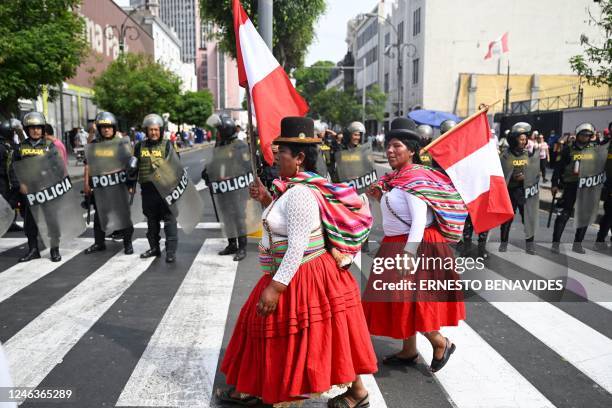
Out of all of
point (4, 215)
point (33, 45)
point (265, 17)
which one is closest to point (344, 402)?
point (4, 215)

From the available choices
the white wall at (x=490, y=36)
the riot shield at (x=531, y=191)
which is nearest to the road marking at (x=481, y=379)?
the riot shield at (x=531, y=191)

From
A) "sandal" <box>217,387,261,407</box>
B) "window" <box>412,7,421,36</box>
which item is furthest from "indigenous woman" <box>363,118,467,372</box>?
"window" <box>412,7,421,36</box>

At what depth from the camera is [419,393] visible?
3.80 metres

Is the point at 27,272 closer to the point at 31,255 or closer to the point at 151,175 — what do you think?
the point at 31,255

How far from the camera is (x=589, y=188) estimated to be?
855 centimetres

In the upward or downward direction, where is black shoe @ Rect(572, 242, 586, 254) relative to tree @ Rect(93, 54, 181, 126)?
downward

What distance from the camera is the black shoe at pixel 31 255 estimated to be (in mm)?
7566

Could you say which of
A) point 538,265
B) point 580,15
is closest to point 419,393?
point 538,265

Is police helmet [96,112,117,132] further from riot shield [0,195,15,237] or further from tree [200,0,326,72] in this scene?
tree [200,0,326,72]

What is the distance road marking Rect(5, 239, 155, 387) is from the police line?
46.6 inches

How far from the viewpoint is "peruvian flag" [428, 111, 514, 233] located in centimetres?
446

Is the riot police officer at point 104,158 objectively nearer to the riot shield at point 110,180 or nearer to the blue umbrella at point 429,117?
the riot shield at point 110,180

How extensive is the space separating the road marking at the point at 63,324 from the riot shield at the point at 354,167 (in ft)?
11.1

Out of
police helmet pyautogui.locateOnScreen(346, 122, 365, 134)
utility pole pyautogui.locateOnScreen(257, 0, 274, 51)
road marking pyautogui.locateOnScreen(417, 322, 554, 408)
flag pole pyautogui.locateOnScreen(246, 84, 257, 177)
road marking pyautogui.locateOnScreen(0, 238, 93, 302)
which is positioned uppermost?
utility pole pyautogui.locateOnScreen(257, 0, 274, 51)
